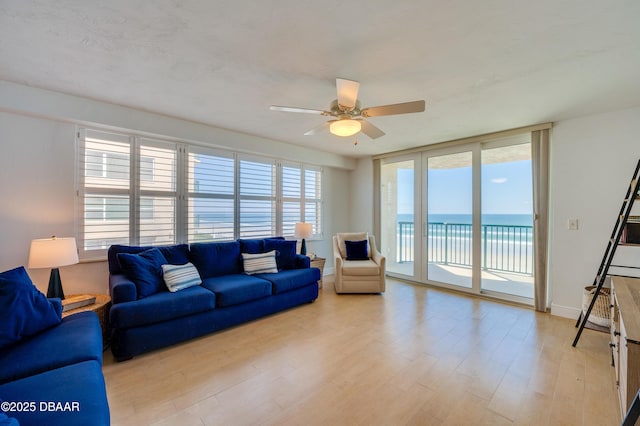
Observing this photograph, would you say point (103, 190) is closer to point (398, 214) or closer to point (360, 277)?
point (360, 277)

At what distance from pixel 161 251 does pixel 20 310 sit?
1.46 metres

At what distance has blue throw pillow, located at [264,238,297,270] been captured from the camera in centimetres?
392

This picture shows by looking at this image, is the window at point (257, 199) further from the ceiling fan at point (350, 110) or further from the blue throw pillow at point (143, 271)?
the ceiling fan at point (350, 110)

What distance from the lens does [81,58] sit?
6.75 ft

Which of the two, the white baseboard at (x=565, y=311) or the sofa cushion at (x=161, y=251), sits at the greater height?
the sofa cushion at (x=161, y=251)

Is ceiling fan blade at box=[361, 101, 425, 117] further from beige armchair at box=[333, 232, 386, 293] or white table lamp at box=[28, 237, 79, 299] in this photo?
white table lamp at box=[28, 237, 79, 299]

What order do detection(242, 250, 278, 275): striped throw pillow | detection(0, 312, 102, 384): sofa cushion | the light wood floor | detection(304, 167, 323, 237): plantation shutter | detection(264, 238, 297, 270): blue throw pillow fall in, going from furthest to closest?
detection(304, 167, 323, 237): plantation shutter, detection(264, 238, 297, 270): blue throw pillow, detection(242, 250, 278, 275): striped throw pillow, the light wood floor, detection(0, 312, 102, 384): sofa cushion

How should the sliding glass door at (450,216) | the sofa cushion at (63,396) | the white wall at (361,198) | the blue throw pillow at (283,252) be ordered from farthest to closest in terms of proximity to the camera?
1. the white wall at (361,198)
2. the sliding glass door at (450,216)
3. the blue throw pillow at (283,252)
4. the sofa cushion at (63,396)

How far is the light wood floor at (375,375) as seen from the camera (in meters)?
1.70

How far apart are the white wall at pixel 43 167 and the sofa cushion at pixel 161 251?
1.03 feet

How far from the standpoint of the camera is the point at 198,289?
286cm

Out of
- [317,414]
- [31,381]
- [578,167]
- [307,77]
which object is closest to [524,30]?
[307,77]

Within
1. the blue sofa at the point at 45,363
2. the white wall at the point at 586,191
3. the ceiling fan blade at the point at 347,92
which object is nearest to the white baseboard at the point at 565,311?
the white wall at the point at 586,191

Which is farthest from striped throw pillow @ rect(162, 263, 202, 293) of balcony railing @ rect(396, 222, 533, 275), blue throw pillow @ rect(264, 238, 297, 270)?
balcony railing @ rect(396, 222, 533, 275)
